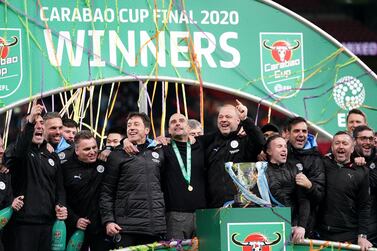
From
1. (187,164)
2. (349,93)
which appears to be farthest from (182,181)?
(349,93)

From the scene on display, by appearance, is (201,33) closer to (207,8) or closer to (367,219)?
(207,8)

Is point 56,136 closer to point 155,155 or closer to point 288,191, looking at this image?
Answer: point 155,155

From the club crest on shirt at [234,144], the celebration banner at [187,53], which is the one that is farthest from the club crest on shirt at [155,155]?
the celebration banner at [187,53]

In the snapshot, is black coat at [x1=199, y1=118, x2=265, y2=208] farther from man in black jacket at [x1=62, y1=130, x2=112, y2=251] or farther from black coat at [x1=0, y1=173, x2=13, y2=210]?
black coat at [x1=0, y1=173, x2=13, y2=210]

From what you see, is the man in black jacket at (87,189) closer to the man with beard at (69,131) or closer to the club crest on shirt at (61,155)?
the club crest on shirt at (61,155)

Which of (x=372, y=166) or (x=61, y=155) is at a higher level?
(x=61, y=155)

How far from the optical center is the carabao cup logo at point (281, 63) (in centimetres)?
1160

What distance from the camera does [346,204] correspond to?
35.2ft

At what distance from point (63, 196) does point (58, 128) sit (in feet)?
2.24

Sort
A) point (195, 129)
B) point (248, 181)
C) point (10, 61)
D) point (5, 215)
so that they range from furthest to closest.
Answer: point (195, 129) < point (10, 61) < point (5, 215) < point (248, 181)

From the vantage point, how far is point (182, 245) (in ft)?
32.5

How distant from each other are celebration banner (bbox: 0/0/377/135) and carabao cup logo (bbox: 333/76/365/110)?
0.01m

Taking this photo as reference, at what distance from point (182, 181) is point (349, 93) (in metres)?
2.25

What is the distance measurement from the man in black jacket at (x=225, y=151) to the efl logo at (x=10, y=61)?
1828 mm
